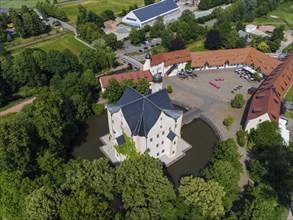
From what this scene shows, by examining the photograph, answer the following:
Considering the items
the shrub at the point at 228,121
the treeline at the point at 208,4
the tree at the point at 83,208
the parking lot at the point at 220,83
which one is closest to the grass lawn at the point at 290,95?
the parking lot at the point at 220,83

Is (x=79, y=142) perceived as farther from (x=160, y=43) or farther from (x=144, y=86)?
(x=160, y=43)

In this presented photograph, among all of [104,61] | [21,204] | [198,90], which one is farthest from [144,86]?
[21,204]

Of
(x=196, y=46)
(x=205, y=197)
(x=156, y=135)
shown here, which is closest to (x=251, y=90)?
(x=196, y=46)

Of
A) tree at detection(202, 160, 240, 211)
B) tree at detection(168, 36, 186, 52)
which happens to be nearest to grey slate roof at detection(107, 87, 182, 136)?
tree at detection(202, 160, 240, 211)

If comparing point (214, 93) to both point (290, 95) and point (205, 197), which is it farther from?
point (205, 197)

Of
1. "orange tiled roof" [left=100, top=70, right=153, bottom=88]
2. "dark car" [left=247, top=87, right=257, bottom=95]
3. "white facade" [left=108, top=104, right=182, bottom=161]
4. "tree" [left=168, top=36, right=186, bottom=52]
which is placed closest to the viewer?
"white facade" [left=108, top=104, right=182, bottom=161]

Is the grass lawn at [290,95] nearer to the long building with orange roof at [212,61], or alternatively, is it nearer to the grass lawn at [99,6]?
the long building with orange roof at [212,61]

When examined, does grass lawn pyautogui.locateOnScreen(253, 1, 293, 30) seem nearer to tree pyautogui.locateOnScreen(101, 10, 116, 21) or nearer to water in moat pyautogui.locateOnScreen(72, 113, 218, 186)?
tree pyautogui.locateOnScreen(101, 10, 116, 21)
